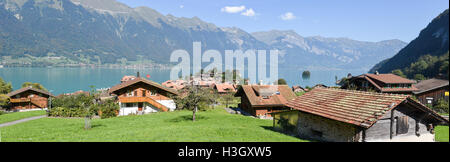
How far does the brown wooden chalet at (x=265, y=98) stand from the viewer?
3500 centimetres

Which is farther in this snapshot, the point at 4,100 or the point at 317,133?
the point at 4,100

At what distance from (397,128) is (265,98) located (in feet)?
78.2

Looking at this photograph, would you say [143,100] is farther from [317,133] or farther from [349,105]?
[349,105]

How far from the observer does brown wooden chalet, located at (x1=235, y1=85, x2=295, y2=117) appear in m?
35.0

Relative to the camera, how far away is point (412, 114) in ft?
41.6

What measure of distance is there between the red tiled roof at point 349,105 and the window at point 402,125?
4.97 ft

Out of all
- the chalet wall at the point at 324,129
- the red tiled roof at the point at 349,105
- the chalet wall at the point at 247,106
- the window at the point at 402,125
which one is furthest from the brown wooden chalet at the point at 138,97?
the window at the point at 402,125

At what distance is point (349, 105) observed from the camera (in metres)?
12.9

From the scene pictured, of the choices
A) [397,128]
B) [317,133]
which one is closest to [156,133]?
[317,133]

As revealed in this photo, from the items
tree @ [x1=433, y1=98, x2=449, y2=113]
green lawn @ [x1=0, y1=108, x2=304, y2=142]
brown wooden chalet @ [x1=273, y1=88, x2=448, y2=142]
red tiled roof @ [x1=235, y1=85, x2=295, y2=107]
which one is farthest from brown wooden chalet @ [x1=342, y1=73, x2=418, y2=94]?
green lawn @ [x1=0, y1=108, x2=304, y2=142]
